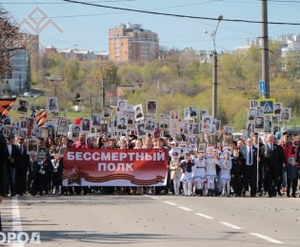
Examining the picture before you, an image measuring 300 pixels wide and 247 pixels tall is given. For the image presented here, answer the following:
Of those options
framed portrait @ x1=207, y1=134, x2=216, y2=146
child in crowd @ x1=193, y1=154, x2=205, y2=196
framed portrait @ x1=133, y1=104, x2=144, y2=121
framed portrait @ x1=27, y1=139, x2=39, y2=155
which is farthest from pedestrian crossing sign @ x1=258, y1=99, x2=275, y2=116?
framed portrait @ x1=27, y1=139, x2=39, y2=155

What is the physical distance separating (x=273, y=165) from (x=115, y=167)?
5301 mm

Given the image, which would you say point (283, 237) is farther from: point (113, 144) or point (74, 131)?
point (74, 131)

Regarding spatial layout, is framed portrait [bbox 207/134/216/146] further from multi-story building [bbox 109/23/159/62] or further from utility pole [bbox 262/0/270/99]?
multi-story building [bbox 109/23/159/62]

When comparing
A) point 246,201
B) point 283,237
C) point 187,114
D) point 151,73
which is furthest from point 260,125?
point 151,73

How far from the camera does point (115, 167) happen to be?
29109 millimetres

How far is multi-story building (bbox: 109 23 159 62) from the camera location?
175375 mm

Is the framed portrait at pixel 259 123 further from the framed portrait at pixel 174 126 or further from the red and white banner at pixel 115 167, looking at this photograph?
the framed portrait at pixel 174 126

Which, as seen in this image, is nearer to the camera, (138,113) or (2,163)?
(2,163)

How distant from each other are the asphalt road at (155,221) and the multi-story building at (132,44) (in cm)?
14488

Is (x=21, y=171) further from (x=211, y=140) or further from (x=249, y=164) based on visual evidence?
(x=211, y=140)

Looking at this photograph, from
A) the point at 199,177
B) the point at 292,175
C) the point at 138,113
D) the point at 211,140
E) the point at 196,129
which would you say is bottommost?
the point at 199,177

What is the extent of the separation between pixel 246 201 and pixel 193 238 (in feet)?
33.1

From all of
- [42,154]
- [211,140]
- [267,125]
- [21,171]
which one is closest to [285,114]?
[267,125]

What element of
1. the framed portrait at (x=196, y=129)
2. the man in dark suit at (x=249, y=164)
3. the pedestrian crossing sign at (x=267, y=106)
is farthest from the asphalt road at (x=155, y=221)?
the framed portrait at (x=196, y=129)
